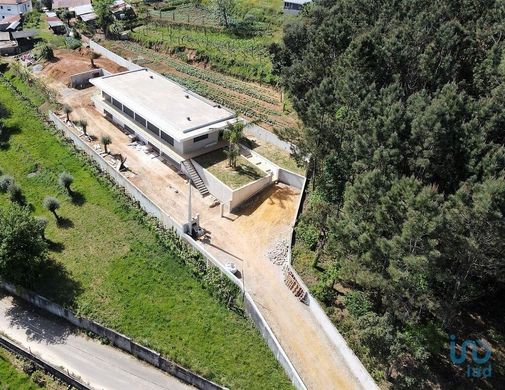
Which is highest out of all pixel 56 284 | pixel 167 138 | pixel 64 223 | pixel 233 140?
pixel 233 140

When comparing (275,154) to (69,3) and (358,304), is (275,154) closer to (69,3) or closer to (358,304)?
(358,304)

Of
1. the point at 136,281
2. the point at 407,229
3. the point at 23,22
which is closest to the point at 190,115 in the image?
the point at 136,281

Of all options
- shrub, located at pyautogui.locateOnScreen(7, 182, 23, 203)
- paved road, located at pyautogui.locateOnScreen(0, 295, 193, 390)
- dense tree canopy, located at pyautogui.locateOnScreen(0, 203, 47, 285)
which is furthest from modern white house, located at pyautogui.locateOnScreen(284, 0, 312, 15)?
paved road, located at pyautogui.locateOnScreen(0, 295, 193, 390)

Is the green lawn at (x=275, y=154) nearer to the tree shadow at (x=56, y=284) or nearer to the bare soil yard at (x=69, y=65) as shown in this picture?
the tree shadow at (x=56, y=284)

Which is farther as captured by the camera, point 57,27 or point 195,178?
point 57,27

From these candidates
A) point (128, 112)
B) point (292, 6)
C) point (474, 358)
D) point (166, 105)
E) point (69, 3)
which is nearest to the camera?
point (474, 358)

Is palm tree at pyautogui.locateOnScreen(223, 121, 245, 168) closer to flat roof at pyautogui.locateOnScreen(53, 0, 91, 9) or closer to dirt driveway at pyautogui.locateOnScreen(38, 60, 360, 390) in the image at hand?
dirt driveway at pyautogui.locateOnScreen(38, 60, 360, 390)

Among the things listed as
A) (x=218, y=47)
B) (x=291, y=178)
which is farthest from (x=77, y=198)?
(x=218, y=47)
